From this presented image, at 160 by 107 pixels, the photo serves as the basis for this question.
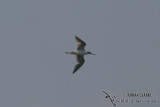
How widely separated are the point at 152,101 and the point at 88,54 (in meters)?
13.1

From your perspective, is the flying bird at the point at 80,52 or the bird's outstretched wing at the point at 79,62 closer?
the flying bird at the point at 80,52

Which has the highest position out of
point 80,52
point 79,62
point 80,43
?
point 80,43

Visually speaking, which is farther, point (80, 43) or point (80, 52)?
point (80, 52)

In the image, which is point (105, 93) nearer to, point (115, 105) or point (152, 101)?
point (115, 105)

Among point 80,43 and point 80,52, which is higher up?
point 80,43

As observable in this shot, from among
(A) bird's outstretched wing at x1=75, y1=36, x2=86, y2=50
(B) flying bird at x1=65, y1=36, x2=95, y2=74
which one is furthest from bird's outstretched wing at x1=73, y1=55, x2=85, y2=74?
(A) bird's outstretched wing at x1=75, y1=36, x2=86, y2=50

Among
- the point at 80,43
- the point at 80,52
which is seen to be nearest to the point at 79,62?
the point at 80,52

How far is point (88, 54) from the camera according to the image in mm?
67438

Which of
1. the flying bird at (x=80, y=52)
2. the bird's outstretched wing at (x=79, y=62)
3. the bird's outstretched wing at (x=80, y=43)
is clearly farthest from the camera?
the bird's outstretched wing at (x=79, y=62)

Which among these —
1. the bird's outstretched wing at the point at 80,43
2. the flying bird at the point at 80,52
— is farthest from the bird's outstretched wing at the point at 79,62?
the bird's outstretched wing at the point at 80,43

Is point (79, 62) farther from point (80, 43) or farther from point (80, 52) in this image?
point (80, 43)

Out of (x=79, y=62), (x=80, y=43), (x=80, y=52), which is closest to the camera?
(x=80, y=43)

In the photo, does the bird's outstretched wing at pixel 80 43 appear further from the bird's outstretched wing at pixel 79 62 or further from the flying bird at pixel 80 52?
the bird's outstretched wing at pixel 79 62

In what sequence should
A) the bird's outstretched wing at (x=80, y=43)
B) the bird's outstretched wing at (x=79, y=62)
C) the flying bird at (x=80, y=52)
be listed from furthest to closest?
the bird's outstretched wing at (x=79, y=62) < the flying bird at (x=80, y=52) < the bird's outstretched wing at (x=80, y=43)
